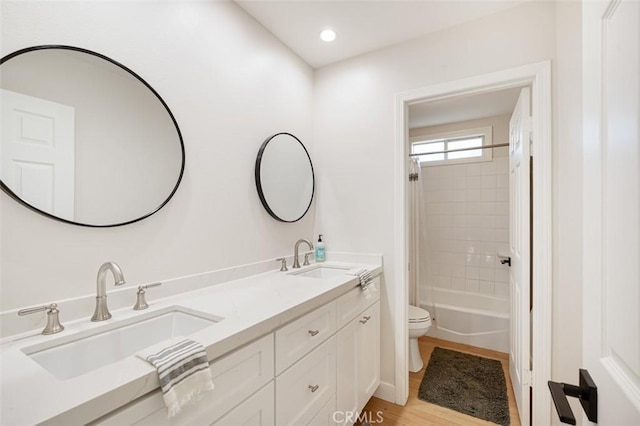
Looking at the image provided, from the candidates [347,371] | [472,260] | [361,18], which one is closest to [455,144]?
[472,260]

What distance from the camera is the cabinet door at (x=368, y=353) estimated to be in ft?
5.81

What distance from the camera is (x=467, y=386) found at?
2.16 metres

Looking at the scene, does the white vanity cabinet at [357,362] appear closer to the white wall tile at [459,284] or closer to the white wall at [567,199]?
the white wall at [567,199]

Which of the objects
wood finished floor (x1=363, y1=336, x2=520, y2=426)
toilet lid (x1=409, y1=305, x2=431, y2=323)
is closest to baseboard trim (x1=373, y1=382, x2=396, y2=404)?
wood finished floor (x1=363, y1=336, x2=520, y2=426)

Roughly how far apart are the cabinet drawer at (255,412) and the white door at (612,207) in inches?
36.2

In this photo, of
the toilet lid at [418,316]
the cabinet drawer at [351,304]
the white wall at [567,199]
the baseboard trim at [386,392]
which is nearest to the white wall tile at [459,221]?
the toilet lid at [418,316]

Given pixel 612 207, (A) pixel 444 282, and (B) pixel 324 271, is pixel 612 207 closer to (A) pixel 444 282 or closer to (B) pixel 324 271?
(B) pixel 324 271

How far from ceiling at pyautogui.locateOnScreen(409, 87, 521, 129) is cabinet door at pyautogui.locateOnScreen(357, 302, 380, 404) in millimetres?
1953

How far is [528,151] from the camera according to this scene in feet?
5.52

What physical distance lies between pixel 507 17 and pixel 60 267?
2.57 m

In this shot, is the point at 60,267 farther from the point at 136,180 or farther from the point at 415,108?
the point at 415,108

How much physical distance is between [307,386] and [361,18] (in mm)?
2120

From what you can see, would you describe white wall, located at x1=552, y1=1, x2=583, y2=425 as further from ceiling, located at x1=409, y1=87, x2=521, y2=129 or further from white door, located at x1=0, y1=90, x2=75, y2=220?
white door, located at x1=0, y1=90, x2=75, y2=220

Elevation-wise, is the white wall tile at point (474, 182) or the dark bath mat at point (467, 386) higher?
the white wall tile at point (474, 182)
